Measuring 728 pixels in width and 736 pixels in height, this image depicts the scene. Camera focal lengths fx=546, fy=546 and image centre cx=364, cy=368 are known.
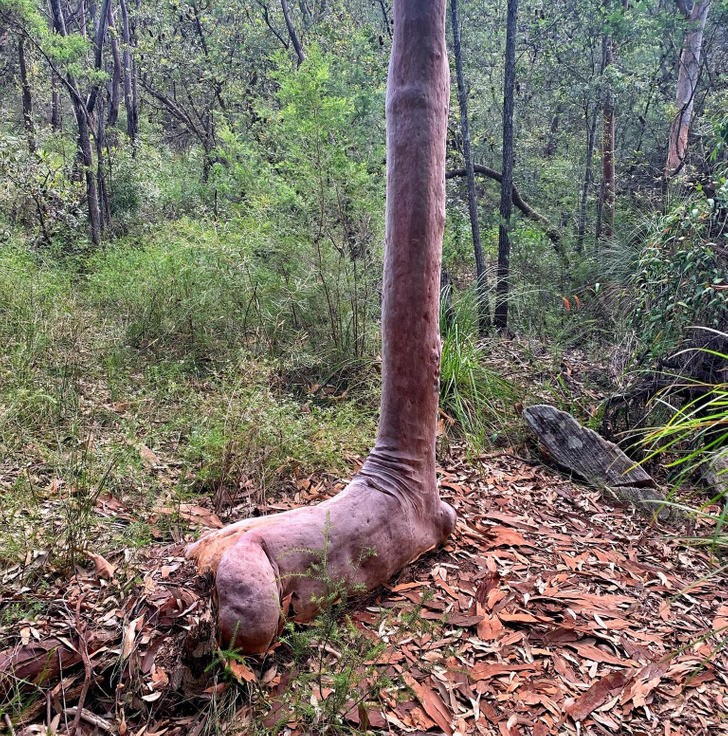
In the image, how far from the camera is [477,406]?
4.70 meters

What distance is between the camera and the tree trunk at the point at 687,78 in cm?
819

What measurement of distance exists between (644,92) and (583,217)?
2.35 meters

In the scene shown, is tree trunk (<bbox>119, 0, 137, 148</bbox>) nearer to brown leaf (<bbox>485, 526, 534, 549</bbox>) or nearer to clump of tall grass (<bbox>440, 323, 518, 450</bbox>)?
clump of tall grass (<bbox>440, 323, 518, 450</bbox>)

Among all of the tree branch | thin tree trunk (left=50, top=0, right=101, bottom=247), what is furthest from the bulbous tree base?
thin tree trunk (left=50, top=0, right=101, bottom=247)

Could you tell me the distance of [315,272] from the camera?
5555 millimetres

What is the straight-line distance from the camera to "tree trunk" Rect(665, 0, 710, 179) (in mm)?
8188

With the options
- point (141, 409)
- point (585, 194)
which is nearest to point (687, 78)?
point (585, 194)

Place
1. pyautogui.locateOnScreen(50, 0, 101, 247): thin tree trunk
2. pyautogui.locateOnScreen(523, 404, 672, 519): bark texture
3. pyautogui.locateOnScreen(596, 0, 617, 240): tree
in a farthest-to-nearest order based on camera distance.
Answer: pyautogui.locateOnScreen(596, 0, 617, 240): tree, pyautogui.locateOnScreen(50, 0, 101, 247): thin tree trunk, pyautogui.locateOnScreen(523, 404, 672, 519): bark texture

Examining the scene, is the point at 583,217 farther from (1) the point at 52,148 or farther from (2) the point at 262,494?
(1) the point at 52,148

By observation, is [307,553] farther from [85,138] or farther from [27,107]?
[27,107]

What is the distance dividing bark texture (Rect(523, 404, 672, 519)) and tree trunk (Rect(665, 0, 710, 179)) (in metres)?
5.96

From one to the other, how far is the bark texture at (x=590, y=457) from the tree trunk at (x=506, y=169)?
2532 millimetres

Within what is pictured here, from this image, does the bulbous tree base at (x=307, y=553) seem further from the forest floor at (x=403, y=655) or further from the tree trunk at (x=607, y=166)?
the tree trunk at (x=607, y=166)

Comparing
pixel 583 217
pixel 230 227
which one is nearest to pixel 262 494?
pixel 230 227
